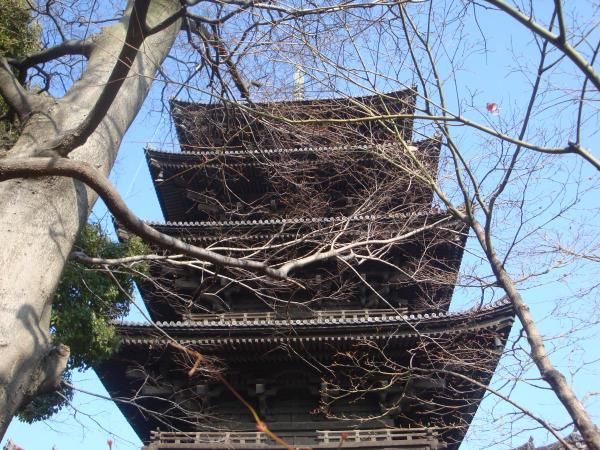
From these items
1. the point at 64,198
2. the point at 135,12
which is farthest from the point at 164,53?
the point at 64,198

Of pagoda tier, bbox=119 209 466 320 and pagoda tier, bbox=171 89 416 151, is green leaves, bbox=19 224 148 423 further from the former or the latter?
pagoda tier, bbox=171 89 416 151

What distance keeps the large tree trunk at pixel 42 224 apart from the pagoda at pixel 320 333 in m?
3.35

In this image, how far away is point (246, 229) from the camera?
35.2 ft

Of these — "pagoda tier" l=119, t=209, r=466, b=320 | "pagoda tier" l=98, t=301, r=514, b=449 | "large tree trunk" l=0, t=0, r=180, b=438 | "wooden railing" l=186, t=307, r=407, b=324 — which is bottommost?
"large tree trunk" l=0, t=0, r=180, b=438

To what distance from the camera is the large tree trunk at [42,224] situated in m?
2.72

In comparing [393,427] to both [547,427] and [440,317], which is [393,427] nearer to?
[440,317]

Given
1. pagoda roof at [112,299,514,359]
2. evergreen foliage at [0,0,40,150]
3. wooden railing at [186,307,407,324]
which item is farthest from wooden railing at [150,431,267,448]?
evergreen foliage at [0,0,40,150]

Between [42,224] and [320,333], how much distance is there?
20.3ft

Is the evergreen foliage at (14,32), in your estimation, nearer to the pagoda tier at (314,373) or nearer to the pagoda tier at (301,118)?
the pagoda tier at (301,118)

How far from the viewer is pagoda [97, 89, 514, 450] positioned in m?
8.24

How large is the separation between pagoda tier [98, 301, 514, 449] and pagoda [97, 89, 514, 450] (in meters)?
0.02

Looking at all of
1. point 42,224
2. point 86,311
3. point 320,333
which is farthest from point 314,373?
point 42,224

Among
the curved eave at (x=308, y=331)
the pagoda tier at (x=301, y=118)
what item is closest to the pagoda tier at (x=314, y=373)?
the curved eave at (x=308, y=331)

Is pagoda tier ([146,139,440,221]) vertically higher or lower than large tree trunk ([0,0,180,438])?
higher
